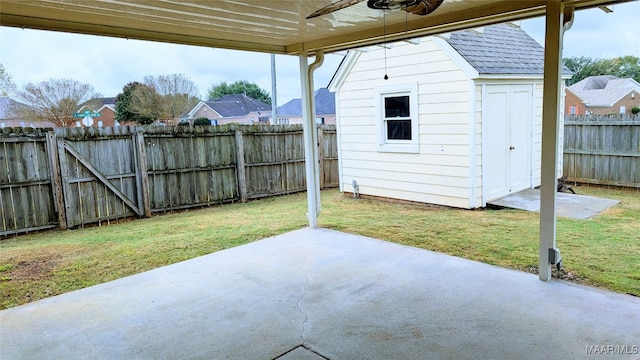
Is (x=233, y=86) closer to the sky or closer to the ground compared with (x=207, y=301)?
closer to the sky

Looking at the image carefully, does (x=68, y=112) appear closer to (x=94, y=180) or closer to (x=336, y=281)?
(x=94, y=180)

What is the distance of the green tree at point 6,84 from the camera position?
14.3 m

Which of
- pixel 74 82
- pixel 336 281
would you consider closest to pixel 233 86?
pixel 74 82

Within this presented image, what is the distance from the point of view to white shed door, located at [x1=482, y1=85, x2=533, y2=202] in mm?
6656

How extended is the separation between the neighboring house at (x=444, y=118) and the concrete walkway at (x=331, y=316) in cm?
294

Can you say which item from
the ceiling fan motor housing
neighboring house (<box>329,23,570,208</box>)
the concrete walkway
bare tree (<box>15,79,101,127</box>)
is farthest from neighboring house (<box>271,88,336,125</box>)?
the ceiling fan motor housing

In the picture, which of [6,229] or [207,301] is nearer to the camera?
[207,301]

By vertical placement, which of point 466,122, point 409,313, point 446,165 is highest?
point 466,122

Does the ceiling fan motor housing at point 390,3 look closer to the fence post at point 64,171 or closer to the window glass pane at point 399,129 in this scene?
the window glass pane at point 399,129

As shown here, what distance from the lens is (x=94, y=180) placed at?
6.58 metres

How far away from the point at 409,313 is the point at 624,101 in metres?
27.9

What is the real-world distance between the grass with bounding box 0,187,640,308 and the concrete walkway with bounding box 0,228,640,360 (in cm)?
47

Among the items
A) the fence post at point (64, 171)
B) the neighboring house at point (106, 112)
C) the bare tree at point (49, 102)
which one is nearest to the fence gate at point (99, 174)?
the fence post at point (64, 171)

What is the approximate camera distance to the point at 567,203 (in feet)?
21.4
